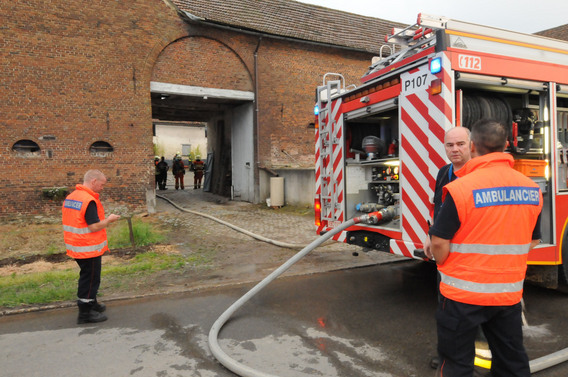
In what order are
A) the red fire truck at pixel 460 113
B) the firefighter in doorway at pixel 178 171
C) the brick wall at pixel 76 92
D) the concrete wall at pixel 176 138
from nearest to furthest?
the red fire truck at pixel 460 113 < the brick wall at pixel 76 92 < the firefighter in doorway at pixel 178 171 < the concrete wall at pixel 176 138

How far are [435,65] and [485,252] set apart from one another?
222 cm

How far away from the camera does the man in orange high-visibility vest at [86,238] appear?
4145 mm

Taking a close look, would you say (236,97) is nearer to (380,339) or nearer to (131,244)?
(131,244)

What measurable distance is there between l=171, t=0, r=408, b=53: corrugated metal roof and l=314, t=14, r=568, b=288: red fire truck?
9880 millimetres

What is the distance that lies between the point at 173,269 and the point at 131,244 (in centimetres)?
192

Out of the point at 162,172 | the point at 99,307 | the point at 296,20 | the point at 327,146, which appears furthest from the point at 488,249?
the point at 162,172

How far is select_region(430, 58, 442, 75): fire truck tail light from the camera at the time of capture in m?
3.70

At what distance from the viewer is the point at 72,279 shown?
5.75 meters

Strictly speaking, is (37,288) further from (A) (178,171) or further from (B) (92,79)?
(A) (178,171)

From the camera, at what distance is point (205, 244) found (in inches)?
321

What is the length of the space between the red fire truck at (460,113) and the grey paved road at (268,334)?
686 mm

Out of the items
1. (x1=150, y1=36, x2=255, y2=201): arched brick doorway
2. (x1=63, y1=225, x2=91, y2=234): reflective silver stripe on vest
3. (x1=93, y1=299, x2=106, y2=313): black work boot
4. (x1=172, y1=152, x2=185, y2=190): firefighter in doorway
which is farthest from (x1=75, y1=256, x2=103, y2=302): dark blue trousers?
(x1=172, y1=152, x2=185, y2=190): firefighter in doorway

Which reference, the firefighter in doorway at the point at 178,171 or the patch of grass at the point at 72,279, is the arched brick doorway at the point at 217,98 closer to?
the firefighter in doorway at the point at 178,171

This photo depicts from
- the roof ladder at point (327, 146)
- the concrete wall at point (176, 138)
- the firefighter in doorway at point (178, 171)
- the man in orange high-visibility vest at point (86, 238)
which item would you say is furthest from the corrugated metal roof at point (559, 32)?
Answer: the concrete wall at point (176, 138)
